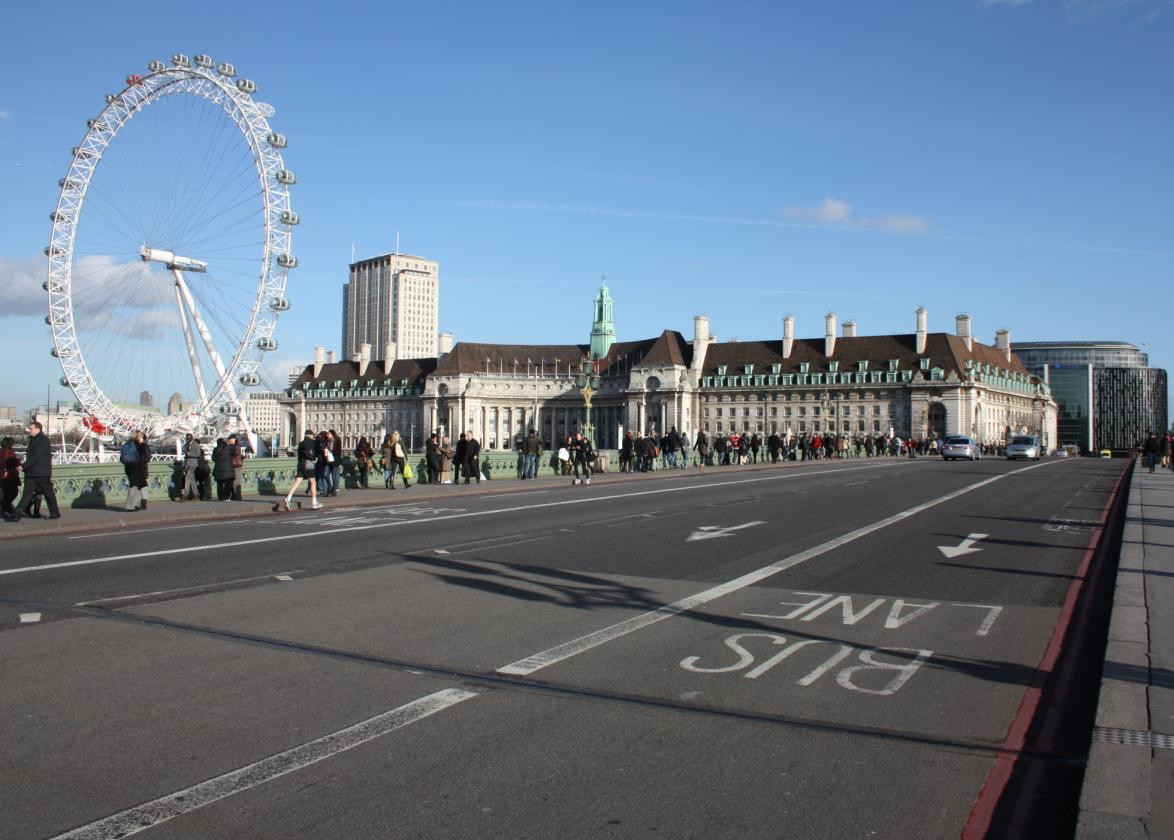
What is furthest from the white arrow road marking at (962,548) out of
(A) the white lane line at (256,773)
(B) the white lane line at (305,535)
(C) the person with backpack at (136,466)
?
(C) the person with backpack at (136,466)

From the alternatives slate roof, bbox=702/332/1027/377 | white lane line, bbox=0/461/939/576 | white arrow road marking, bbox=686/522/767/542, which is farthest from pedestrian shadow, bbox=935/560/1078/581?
slate roof, bbox=702/332/1027/377

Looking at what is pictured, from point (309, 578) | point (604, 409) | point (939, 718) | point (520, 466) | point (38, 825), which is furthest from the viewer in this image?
point (604, 409)

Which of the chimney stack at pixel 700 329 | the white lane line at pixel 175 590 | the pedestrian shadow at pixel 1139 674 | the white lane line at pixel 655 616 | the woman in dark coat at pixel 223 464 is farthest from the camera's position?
the chimney stack at pixel 700 329

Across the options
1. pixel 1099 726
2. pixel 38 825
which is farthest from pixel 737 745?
pixel 38 825

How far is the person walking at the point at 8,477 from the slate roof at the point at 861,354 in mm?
134472

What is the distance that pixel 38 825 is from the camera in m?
4.86

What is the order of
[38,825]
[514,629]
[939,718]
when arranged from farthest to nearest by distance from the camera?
[514,629] < [939,718] < [38,825]

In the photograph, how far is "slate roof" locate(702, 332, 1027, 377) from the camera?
474ft

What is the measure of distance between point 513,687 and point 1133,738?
3902 mm

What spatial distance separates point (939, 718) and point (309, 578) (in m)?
8.08

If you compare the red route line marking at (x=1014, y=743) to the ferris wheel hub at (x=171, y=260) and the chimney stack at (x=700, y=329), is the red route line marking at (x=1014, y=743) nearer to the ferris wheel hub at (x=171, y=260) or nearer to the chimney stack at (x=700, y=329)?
the ferris wheel hub at (x=171, y=260)

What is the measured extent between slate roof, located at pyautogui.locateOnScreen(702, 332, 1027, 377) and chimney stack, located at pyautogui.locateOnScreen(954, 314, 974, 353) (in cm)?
126

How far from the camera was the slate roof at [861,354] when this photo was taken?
144500 mm

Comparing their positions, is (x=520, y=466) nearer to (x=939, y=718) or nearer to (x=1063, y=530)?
(x=1063, y=530)
